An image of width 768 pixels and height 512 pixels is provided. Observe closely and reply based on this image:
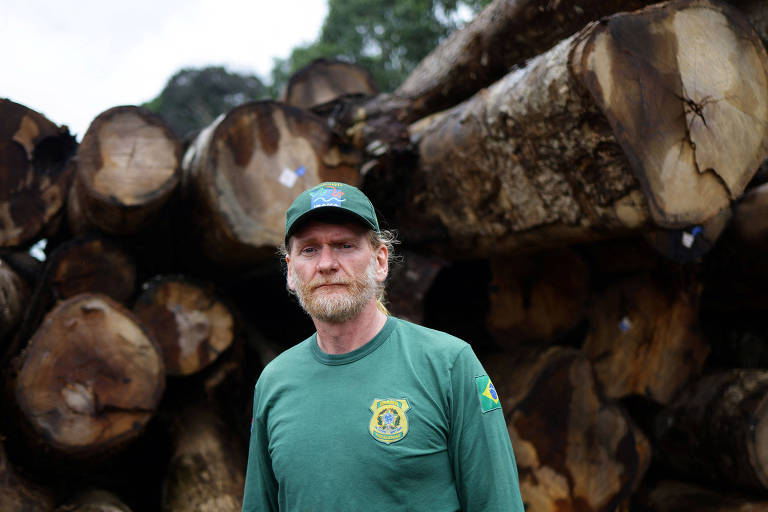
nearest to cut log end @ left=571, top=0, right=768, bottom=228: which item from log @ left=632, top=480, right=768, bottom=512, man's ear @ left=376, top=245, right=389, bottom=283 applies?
man's ear @ left=376, top=245, right=389, bottom=283

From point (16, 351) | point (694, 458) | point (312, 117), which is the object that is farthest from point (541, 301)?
point (16, 351)

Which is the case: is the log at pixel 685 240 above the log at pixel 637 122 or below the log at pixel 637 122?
below

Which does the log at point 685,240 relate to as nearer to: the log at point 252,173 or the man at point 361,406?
the log at point 252,173

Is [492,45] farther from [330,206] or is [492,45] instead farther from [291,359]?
[291,359]

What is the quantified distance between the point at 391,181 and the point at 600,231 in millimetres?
1286

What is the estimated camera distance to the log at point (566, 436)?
115 inches

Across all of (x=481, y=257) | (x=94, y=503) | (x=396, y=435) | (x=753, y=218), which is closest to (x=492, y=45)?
(x=481, y=257)

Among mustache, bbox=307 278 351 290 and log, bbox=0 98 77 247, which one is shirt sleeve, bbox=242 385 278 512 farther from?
log, bbox=0 98 77 247

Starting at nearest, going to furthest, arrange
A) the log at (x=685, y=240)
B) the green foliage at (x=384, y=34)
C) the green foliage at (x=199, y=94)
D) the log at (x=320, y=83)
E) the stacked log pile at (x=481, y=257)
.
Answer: the stacked log pile at (x=481, y=257)
the log at (x=685, y=240)
the log at (x=320, y=83)
the green foliage at (x=384, y=34)
the green foliage at (x=199, y=94)

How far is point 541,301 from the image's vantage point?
134 inches

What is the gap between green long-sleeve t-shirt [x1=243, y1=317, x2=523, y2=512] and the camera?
1226 mm

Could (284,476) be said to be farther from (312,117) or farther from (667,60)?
(312,117)

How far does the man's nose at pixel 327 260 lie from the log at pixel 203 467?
5.73 feet

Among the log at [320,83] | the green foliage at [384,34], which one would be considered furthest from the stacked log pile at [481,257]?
the green foliage at [384,34]
